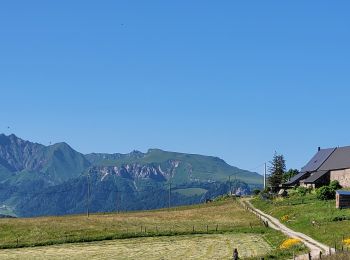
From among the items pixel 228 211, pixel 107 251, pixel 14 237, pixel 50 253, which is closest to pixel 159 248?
pixel 107 251

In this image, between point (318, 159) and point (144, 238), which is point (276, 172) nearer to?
point (318, 159)

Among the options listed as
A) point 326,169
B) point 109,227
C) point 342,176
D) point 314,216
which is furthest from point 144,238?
point 326,169

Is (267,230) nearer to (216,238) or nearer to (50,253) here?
(216,238)

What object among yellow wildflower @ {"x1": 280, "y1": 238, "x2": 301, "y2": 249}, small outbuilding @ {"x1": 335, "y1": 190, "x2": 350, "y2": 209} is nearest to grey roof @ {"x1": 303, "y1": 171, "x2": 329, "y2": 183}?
small outbuilding @ {"x1": 335, "y1": 190, "x2": 350, "y2": 209}

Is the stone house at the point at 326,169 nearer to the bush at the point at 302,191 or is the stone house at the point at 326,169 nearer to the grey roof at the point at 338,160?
the grey roof at the point at 338,160

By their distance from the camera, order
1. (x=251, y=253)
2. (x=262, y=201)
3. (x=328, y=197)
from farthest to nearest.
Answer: (x=262, y=201) < (x=328, y=197) < (x=251, y=253)

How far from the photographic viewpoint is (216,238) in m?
88.1

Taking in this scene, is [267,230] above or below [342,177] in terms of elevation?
below

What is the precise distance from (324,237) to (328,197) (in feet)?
145

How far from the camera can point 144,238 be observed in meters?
91.7

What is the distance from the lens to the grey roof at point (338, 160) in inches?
5550

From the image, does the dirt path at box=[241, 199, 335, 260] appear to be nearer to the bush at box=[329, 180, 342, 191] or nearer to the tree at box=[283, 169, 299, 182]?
the bush at box=[329, 180, 342, 191]

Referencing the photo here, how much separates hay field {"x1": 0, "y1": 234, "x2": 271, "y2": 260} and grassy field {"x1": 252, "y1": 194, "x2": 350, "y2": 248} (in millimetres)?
7039

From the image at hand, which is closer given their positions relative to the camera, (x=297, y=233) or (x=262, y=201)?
(x=297, y=233)
